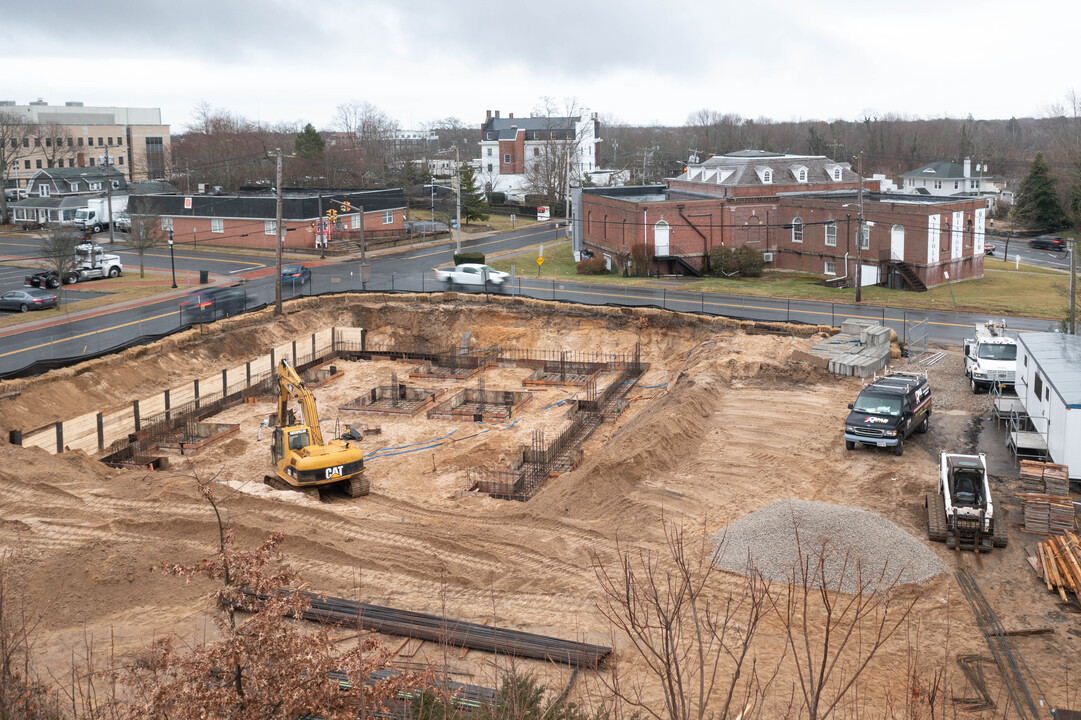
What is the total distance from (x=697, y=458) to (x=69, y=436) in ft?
66.4

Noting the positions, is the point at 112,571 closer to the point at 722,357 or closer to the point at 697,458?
the point at 697,458

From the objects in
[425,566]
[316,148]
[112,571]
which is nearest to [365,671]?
[425,566]

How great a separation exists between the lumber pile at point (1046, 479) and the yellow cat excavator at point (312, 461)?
56.8 ft

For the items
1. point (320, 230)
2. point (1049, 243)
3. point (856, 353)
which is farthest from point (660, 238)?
point (1049, 243)

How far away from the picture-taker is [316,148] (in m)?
106

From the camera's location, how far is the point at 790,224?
62.1 meters

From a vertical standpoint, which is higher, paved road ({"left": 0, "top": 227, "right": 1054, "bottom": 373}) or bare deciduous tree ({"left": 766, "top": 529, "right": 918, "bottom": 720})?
paved road ({"left": 0, "top": 227, "right": 1054, "bottom": 373})

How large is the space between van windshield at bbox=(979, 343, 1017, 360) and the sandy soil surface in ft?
4.83

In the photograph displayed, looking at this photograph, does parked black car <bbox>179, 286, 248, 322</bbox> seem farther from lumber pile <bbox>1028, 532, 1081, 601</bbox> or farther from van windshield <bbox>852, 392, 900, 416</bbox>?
lumber pile <bbox>1028, 532, 1081, 601</bbox>

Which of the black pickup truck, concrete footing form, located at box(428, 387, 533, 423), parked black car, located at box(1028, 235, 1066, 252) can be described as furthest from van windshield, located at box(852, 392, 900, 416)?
parked black car, located at box(1028, 235, 1066, 252)

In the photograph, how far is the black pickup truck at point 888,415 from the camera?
89.3 ft

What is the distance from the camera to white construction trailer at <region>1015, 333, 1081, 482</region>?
2388 cm

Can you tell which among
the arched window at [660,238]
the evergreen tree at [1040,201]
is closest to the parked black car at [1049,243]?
the evergreen tree at [1040,201]

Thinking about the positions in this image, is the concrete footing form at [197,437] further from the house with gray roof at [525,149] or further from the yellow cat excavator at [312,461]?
the house with gray roof at [525,149]
